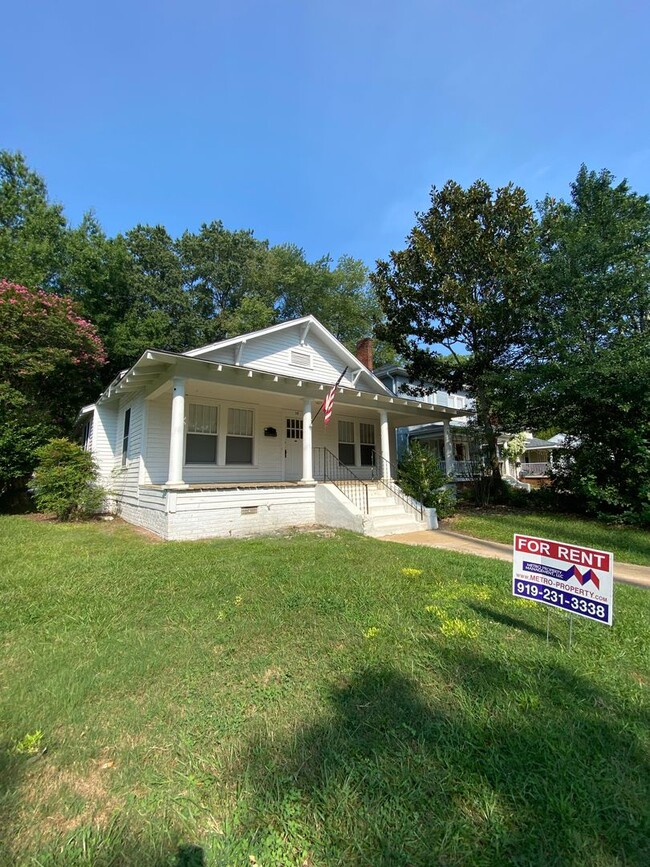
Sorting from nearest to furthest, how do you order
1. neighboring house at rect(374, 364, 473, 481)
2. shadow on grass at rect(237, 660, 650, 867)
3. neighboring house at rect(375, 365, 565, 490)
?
shadow on grass at rect(237, 660, 650, 867), neighboring house at rect(375, 365, 565, 490), neighboring house at rect(374, 364, 473, 481)

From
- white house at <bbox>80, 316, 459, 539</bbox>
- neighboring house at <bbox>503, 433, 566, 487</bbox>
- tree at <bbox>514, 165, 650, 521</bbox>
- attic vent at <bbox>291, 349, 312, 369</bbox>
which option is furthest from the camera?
neighboring house at <bbox>503, 433, 566, 487</bbox>

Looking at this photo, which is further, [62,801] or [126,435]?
[126,435]

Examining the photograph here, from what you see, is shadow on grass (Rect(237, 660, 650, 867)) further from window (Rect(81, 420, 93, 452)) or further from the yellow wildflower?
window (Rect(81, 420, 93, 452))

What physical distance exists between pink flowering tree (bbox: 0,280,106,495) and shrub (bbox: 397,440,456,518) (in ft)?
37.2

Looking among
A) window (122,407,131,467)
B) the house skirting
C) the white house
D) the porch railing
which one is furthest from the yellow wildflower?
the porch railing

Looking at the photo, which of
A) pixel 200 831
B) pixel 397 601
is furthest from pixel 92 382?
pixel 200 831

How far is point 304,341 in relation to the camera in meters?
12.3

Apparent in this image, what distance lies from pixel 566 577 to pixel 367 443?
36.6 ft

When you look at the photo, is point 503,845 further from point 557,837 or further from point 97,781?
point 97,781

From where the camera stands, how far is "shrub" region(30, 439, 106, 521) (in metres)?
10.1

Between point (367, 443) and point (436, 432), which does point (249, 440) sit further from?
point (436, 432)

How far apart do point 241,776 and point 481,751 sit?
124cm

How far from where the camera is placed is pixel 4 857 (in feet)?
5.01

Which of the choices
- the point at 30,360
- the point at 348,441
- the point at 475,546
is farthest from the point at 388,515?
the point at 30,360
